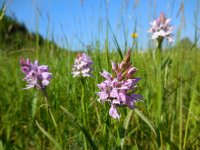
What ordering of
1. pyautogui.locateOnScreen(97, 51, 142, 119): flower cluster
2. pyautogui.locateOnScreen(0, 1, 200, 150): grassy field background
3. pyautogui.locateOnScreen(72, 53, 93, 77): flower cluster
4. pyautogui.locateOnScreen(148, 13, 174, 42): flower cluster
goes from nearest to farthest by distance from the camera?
1. pyautogui.locateOnScreen(97, 51, 142, 119): flower cluster
2. pyautogui.locateOnScreen(0, 1, 200, 150): grassy field background
3. pyautogui.locateOnScreen(72, 53, 93, 77): flower cluster
4. pyautogui.locateOnScreen(148, 13, 174, 42): flower cluster

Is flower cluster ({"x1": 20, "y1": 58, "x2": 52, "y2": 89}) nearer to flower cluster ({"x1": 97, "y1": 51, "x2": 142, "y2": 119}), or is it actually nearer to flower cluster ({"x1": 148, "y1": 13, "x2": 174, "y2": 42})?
flower cluster ({"x1": 97, "y1": 51, "x2": 142, "y2": 119})

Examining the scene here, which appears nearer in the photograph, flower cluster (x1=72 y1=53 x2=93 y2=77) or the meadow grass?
the meadow grass

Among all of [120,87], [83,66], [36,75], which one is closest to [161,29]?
[83,66]

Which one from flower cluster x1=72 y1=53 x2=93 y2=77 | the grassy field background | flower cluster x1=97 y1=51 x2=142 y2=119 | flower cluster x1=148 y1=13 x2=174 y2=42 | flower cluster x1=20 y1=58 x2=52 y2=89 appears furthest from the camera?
flower cluster x1=148 y1=13 x2=174 y2=42

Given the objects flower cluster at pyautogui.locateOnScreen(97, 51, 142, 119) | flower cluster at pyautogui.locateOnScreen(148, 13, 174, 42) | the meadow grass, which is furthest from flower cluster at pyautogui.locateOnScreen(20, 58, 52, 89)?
flower cluster at pyautogui.locateOnScreen(148, 13, 174, 42)

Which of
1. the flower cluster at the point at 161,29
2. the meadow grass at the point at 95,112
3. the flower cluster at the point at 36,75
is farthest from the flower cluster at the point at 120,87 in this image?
the flower cluster at the point at 161,29

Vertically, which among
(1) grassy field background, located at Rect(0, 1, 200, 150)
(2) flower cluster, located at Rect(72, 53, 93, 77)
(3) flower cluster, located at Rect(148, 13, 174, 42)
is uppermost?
(3) flower cluster, located at Rect(148, 13, 174, 42)

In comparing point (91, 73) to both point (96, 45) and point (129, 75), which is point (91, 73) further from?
point (129, 75)
